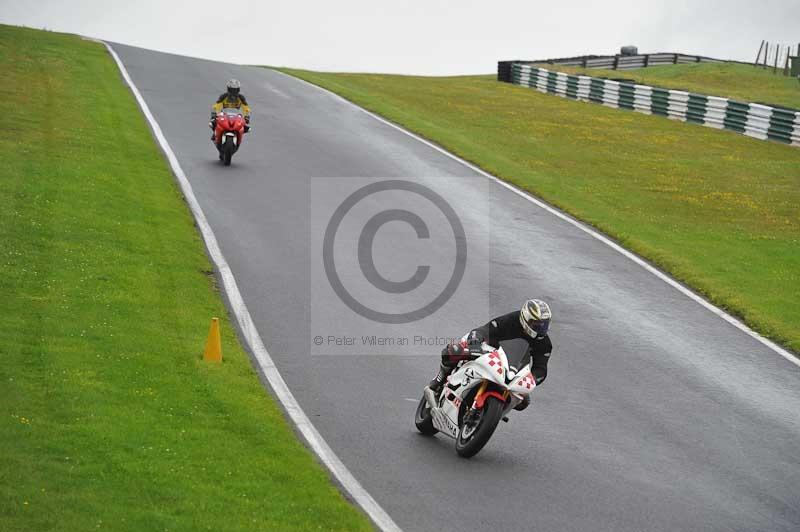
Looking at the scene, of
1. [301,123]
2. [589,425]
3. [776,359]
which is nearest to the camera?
[589,425]

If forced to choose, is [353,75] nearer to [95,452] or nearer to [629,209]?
[629,209]

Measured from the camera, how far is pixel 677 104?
43938mm

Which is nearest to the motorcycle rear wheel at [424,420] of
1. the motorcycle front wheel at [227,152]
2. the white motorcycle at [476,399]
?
the white motorcycle at [476,399]

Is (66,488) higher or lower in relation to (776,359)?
higher

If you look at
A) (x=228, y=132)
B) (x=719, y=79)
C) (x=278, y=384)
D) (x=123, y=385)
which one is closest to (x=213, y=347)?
(x=278, y=384)

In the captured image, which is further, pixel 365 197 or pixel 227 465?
pixel 365 197

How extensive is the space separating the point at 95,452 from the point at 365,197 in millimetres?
14846

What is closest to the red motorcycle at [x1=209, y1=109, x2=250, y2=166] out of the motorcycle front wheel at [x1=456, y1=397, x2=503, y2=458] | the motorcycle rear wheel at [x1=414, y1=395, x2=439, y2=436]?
the motorcycle rear wheel at [x1=414, y1=395, x2=439, y2=436]

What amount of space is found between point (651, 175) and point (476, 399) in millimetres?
21550

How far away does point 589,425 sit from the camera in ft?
40.9

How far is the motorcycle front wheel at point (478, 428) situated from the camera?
427 inches

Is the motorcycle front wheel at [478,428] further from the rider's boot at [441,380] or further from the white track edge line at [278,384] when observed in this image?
the white track edge line at [278,384]

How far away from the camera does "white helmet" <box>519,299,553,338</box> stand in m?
11.2

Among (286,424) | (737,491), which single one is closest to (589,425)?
(737,491)
